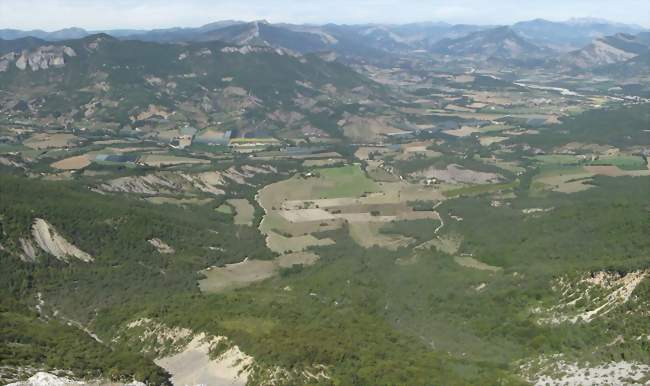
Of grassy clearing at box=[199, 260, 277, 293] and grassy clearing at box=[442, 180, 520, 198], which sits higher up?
grassy clearing at box=[199, 260, 277, 293]

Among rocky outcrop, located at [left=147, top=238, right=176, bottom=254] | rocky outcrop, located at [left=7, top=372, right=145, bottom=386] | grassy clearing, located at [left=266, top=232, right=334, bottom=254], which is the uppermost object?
rocky outcrop, located at [left=7, top=372, right=145, bottom=386]

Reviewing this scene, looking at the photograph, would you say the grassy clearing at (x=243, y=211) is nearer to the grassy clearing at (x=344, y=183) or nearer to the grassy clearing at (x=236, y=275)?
the grassy clearing at (x=344, y=183)

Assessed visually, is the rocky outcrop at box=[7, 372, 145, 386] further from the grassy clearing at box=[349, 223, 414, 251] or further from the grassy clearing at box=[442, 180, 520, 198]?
the grassy clearing at box=[442, 180, 520, 198]

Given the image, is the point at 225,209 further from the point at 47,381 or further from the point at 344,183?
the point at 47,381

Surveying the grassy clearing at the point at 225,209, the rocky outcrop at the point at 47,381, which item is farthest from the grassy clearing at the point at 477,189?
the rocky outcrop at the point at 47,381

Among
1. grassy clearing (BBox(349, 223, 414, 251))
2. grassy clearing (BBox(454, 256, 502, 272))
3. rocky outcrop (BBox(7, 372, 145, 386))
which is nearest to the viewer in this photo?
rocky outcrop (BBox(7, 372, 145, 386))

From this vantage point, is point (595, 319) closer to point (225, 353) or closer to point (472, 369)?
point (472, 369)

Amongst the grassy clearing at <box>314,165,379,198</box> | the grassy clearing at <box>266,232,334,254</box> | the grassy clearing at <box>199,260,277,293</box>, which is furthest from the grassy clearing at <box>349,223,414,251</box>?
the grassy clearing at <box>314,165,379,198</box>

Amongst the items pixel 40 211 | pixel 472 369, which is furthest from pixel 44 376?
pixel 40 211

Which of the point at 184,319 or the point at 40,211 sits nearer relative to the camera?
the point at 184,319

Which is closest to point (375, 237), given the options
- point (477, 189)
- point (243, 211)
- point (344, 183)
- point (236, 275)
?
point (236, 275)

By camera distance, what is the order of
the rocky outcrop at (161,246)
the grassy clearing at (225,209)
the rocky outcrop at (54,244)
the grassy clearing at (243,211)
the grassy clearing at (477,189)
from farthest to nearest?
the grassy clearing at (477,189), the grassy clearing at (225,209), the grassy clearing at (243,211), the rocky outcrop at (161,246), the rocky outcrop at (54,244)
